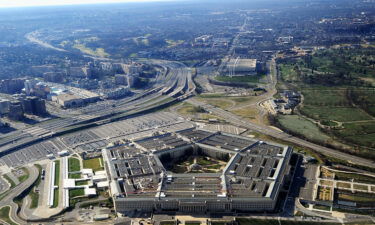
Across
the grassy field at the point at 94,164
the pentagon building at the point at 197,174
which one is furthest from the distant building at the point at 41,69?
the pentagon building at the point at 197,174

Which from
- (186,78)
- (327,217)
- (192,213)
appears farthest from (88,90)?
(327,217)

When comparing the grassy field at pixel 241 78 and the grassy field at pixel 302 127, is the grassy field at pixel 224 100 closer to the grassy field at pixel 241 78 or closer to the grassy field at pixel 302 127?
the grassy field at pixel 241 78

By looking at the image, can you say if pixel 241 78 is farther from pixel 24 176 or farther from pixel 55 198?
pixel 55 198

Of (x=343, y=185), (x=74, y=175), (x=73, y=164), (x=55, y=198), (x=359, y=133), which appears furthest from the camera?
(x=359, y=133)

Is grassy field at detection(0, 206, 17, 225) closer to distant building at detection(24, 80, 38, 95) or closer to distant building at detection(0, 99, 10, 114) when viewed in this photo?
distant building at detection(0, 99, 10, 114)

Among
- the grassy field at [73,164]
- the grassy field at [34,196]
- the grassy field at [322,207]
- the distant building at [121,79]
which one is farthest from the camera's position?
the distant building at [121,79]

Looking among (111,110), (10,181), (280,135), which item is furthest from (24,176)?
(280,135)

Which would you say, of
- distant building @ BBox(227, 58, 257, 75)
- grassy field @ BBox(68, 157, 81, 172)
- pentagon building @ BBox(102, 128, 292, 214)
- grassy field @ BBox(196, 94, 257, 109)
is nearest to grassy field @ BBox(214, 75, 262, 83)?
distant building @ BBox(227, 58, 257, 75)
